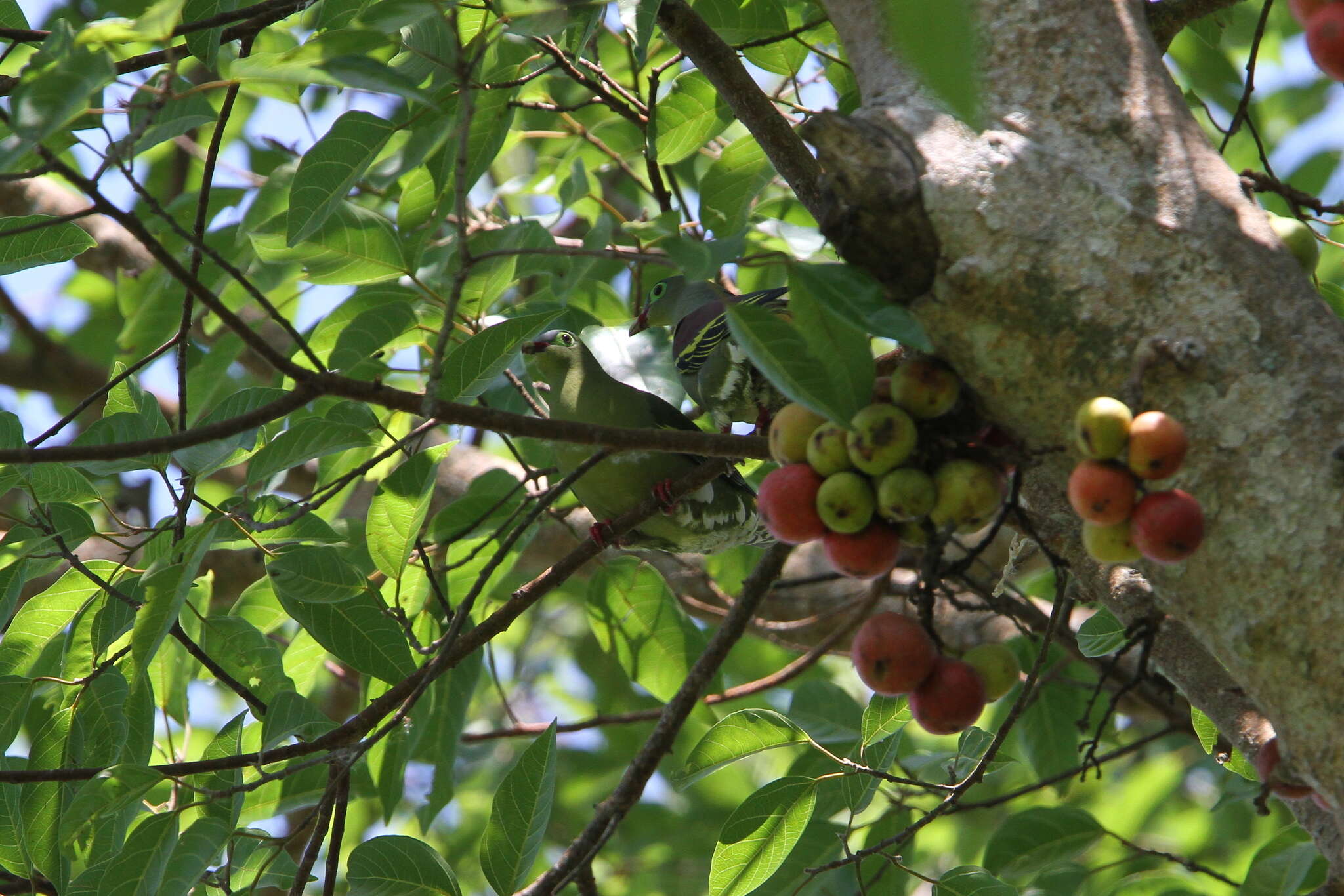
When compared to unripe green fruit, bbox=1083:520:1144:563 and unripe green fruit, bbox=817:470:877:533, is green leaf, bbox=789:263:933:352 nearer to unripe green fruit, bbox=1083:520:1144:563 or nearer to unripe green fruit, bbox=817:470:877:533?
unripe green fruit, bbox=817:470:877:533

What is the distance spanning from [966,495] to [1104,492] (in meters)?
0.16

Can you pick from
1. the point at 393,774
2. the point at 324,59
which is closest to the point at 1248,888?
the point at 393,774

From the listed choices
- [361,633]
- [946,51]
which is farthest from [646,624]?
[946,51]

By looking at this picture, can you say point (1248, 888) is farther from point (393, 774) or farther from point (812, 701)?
point (393, 774)

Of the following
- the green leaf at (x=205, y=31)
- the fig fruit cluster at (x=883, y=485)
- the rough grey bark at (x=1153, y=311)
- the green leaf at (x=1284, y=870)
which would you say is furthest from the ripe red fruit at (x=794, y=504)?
the green leaf at (x=1284, y=870)

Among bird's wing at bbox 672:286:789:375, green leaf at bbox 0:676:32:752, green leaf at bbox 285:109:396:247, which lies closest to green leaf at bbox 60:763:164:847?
green leaf at bbox 0:676:32:752

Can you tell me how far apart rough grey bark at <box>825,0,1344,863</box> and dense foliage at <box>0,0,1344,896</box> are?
0.38 ft

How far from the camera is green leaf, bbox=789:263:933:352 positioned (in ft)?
4.24

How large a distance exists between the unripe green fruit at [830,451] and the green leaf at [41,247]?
154cm

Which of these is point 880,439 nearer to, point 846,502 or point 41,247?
point 846,502

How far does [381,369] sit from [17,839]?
1.26m

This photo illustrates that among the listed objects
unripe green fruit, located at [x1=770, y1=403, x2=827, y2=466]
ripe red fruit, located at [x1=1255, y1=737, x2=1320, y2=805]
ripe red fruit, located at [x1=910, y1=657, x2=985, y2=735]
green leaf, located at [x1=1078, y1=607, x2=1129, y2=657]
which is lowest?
green leaf, located at [x1=1078, y1=607, x2=1129, y2=657]

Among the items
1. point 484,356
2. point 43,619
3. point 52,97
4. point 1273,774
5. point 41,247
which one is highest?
point 41,247

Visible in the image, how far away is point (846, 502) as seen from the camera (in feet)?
4.18
